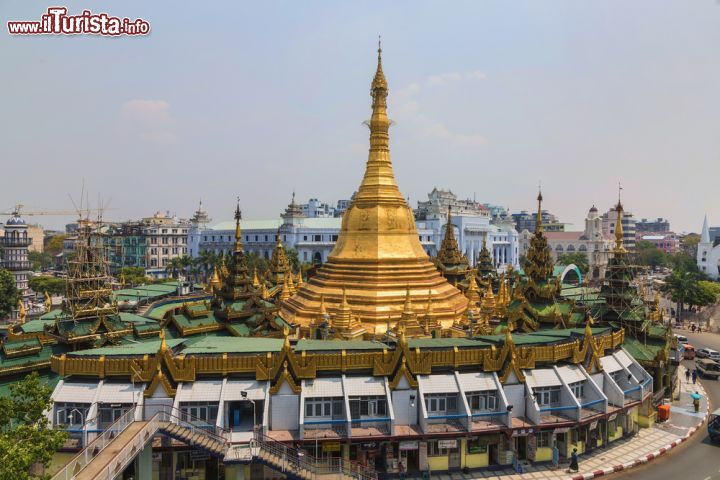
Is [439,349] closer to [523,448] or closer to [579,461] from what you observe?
[523,448]

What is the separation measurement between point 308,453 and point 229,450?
4416mm

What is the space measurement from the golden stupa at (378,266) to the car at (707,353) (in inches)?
1035

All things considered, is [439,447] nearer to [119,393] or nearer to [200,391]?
[200,391]

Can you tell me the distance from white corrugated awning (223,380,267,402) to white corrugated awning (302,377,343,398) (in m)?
2.18

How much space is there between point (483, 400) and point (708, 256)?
133806mm

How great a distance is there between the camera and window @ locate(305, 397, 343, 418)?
2439 cm

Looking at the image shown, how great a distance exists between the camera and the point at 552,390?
26562mm

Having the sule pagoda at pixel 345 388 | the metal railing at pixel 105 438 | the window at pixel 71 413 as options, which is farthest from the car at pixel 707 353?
the window at pixel 71 413

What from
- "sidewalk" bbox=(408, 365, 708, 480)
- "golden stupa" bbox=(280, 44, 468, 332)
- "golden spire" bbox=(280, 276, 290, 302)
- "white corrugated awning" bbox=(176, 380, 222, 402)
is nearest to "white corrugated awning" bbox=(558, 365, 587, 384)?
"sidewalk" bbox=(408, 365, 708, 480)

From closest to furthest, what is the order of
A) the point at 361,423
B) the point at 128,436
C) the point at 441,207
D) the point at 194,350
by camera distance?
the point at 128,436 → the point at 361,423 → the point at 194,350 → the point at 441,207

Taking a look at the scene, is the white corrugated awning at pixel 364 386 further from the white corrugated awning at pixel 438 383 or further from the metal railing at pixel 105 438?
the metal railing at pixel 105 438

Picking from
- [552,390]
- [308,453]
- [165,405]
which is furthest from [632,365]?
[165,405]

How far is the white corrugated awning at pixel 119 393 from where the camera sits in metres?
23.5

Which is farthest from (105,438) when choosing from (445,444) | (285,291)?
(285,291)
